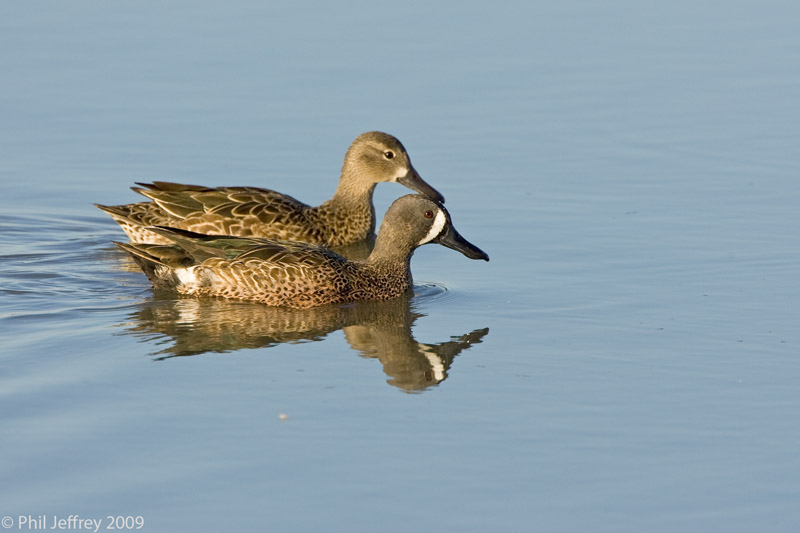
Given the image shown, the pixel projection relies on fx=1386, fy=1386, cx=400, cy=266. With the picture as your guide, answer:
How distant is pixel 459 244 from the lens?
10641mm

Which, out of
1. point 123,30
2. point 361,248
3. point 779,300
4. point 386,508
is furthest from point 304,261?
point 123,30

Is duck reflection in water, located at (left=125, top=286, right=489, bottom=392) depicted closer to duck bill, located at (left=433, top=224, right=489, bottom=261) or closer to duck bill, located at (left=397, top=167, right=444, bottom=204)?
duck bill, located at (left=433, top=224, right=489, bottom=261)

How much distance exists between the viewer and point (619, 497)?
6.45 metres

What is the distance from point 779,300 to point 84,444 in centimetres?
512

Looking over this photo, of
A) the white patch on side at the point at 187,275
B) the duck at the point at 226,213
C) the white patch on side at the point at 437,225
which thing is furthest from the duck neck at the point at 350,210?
the white patch on side at the point at 187,275

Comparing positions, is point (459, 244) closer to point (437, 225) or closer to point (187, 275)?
point (437, 225)

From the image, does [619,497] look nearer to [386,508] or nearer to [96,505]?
[386,508]

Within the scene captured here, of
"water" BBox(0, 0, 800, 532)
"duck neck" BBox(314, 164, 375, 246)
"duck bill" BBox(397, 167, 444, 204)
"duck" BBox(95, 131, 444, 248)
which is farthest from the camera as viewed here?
"duck neck" BBox(314, 164, 375, 246)

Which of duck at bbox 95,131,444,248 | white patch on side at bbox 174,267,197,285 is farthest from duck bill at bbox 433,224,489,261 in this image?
white patch on side at bbox 174,267,197,285

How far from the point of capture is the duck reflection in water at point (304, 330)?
868cm

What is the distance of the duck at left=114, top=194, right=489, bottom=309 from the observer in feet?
33.4

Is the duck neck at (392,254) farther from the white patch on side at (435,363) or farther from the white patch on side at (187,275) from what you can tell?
the white patch on side at (435,363)

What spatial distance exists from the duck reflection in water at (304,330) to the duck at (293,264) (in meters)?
0.10

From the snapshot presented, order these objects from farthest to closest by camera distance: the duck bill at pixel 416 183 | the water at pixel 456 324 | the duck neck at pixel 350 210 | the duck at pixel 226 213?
the duck neck at pixel 350 210 → the duck bill at pixel 416 183 → the duck at pixel 226 213 → the water at pixel 456 324
